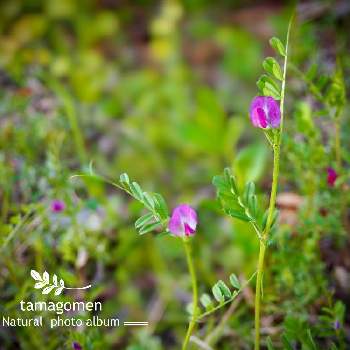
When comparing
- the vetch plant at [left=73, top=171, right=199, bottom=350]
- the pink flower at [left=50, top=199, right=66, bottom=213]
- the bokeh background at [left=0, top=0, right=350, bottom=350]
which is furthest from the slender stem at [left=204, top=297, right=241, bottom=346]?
the pink flower at [left=50, top=199, right=66, bottom=213]

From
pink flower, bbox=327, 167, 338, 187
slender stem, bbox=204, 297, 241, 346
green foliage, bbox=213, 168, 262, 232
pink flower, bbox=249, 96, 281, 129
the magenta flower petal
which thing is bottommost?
slender stem, bbox=204, 297, 241, 346

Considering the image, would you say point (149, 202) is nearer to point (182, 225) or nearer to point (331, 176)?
point (182, 225)

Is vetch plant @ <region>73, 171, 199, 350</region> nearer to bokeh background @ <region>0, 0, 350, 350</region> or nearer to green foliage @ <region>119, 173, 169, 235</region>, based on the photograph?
green foliage @ <region>119, 173, 169, 235</region>

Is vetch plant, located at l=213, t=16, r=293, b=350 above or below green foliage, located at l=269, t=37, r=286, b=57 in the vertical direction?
below

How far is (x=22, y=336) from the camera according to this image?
98 centimetres

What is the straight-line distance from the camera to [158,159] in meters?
1.80

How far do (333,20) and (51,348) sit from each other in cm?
116

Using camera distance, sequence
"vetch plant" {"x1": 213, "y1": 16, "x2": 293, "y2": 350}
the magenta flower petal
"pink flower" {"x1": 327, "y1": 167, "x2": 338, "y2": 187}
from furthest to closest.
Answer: "pink flower" {"x1": 327, "y1": 167, "x2": 338, "y2": 187} → the magenta flower petal → "vetch plant" {"x1": 213, "y1": 16, "x2": 293, "y2": 350}

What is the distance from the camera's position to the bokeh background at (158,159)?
100 centimetres

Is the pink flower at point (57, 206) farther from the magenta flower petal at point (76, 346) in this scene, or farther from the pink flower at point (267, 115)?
the pink flower at point (267, 115)

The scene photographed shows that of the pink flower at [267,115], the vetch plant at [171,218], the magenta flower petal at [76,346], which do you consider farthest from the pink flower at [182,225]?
the magenta flower petal at [76,346]

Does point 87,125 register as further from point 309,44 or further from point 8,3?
point 8,3

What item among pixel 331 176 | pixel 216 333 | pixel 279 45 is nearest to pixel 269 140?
pixel 279 45

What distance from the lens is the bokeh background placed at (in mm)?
1001
